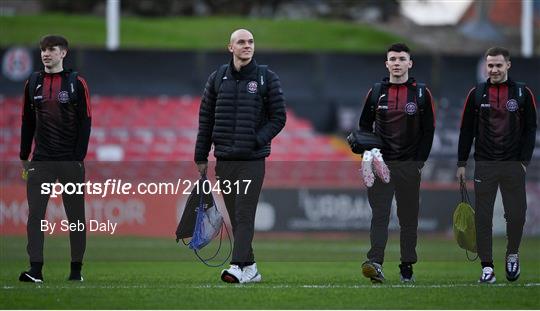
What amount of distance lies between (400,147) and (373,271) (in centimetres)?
112

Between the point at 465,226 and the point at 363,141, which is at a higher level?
the point at 363,141

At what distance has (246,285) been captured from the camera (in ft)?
36.7

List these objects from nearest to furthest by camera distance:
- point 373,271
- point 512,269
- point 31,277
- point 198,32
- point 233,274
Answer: point 233,274, point 373,271, point 31,277, point 512,269, point 198,32

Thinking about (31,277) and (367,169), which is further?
(367,169)

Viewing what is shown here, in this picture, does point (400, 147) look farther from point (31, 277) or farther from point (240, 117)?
point (31, 277)

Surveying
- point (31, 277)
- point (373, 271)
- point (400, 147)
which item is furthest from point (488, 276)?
point (31, 277)

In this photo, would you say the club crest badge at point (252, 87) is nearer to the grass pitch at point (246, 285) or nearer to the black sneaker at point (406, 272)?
the grass pitch at point (246, 285)

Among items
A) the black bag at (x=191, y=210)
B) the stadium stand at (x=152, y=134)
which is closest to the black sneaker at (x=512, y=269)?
the black bag at (x=191, y=210)

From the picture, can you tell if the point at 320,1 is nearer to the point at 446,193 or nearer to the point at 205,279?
the point at 446,193

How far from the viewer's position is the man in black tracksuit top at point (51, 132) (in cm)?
1144

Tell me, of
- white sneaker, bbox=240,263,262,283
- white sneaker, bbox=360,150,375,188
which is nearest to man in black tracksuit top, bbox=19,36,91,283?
white sneaker, bbox=240,263,262,283

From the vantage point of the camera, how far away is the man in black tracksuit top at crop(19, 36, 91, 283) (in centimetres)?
1144

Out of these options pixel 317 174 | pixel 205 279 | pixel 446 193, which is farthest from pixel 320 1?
pixel 205 279

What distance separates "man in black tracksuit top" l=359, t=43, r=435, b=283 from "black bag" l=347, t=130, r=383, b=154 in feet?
0.30
